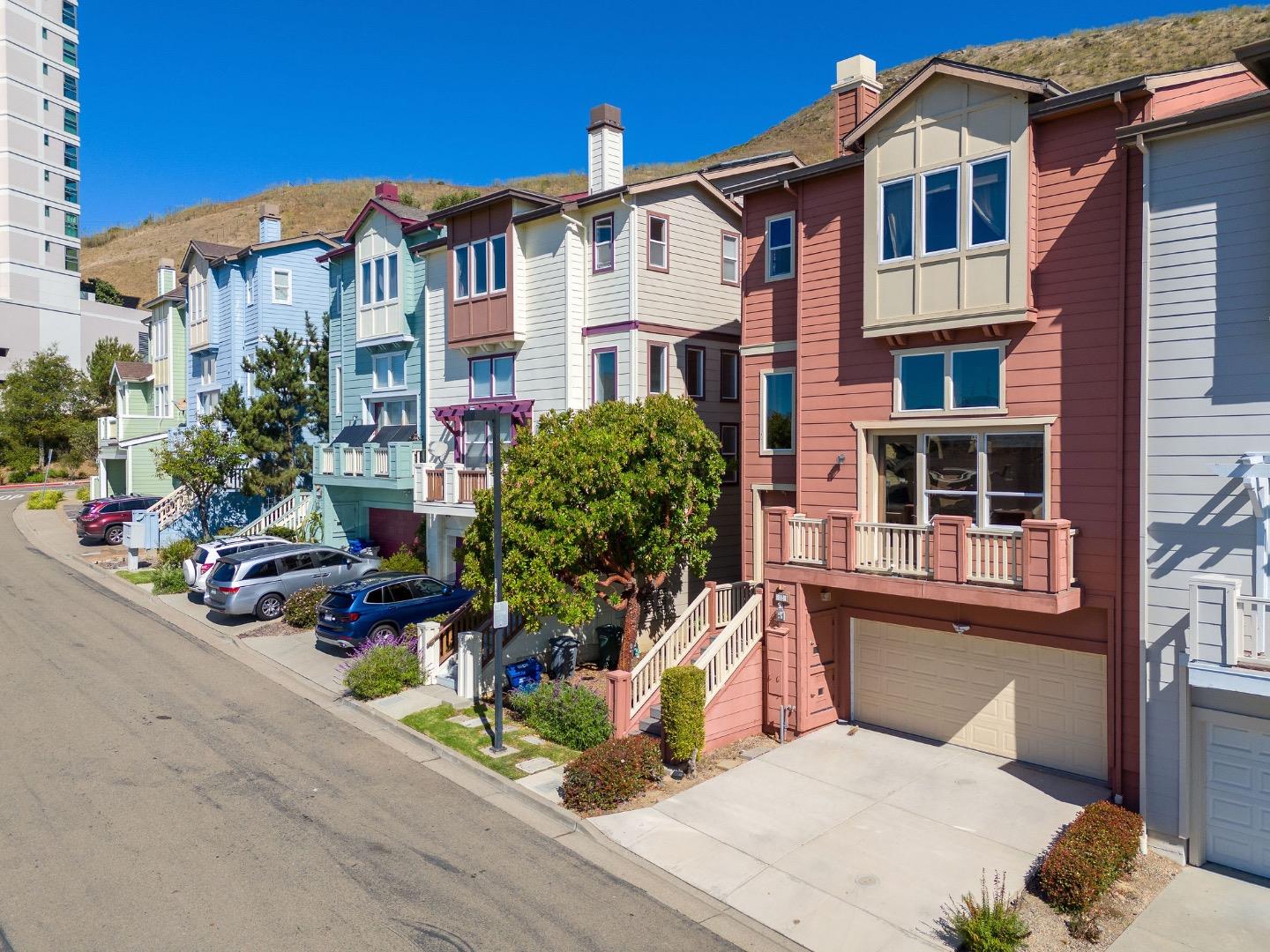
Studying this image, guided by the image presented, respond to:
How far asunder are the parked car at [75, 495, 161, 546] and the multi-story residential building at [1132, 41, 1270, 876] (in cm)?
3564

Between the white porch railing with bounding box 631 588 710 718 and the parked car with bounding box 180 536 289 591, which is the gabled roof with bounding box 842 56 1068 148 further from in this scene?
the parked car with bounding box 180 536 289 591

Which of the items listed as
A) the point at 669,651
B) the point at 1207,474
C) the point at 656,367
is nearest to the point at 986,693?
the point at 1207,474

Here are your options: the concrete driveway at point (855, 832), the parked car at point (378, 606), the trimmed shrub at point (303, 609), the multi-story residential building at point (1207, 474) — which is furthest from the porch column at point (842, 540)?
the trimmed shrub at point (303, 609)

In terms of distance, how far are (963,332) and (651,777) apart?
8.74 metres

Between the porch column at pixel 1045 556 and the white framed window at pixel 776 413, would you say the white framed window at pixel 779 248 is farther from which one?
the porch column at pixel 1045 556

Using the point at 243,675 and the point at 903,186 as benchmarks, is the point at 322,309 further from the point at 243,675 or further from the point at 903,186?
the point at 903,186

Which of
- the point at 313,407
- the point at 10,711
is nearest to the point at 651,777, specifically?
the point at 10,711

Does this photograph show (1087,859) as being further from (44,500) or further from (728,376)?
(44,500)

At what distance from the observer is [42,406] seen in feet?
188

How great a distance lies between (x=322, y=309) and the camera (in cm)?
3575

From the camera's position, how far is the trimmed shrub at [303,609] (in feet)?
74.7

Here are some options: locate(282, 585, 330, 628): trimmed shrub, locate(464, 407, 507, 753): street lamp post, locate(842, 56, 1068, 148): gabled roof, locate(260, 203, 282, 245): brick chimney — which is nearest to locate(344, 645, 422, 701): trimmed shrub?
locate(464, 407, 507, 753): street lamp post

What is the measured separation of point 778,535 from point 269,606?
50.1 feet

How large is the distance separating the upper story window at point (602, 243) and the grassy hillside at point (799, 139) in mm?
50397
